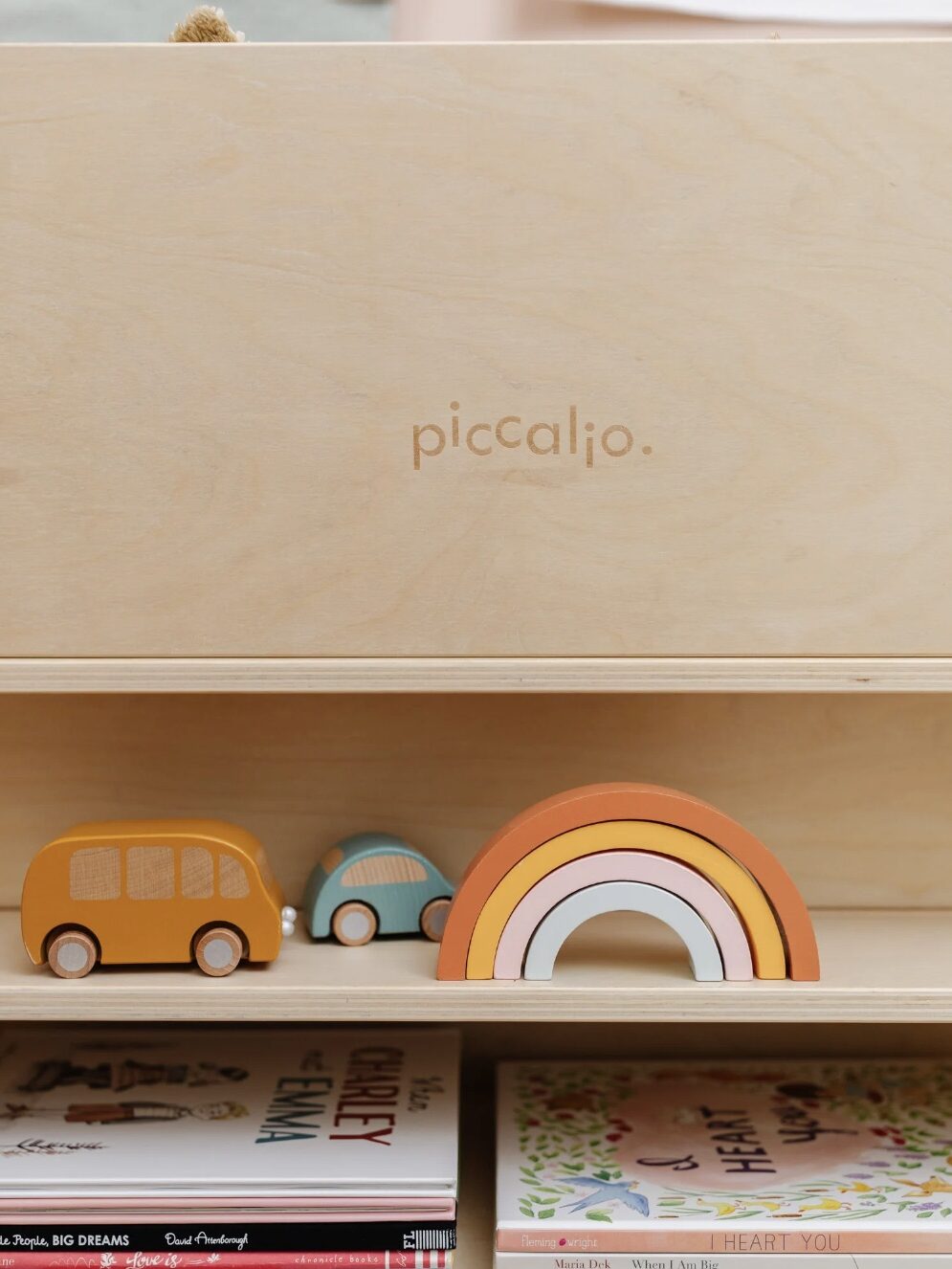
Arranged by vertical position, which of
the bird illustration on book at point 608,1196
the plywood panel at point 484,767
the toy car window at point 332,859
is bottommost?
the bird illustration on book at point 608,1196

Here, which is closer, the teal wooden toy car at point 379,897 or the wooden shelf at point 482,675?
the wooden shelf at point 482,675

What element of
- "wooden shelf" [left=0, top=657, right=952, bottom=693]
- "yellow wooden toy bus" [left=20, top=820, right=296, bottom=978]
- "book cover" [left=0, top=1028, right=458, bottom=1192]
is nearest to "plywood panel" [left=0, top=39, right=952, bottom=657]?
"wooden shelf" [left=0, top=657, right=952, bottom=693]

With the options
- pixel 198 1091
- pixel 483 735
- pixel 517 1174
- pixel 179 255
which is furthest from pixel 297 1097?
pixel 179 255

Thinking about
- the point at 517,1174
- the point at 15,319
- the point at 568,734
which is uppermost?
the point at 15,319

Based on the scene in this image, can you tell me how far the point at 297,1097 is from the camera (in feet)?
2.93

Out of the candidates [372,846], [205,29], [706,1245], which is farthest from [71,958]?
[205,29]

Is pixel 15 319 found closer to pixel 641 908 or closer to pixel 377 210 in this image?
pixel 377 210

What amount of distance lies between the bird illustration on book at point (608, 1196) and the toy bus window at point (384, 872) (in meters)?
0.23

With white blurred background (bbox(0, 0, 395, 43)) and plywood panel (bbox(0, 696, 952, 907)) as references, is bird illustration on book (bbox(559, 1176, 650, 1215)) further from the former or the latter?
white blurred background (bbox(0, 0, 395, 43))

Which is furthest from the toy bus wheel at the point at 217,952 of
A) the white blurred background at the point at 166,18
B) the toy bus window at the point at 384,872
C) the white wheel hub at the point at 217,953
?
the white blurred background at the point at 166,18

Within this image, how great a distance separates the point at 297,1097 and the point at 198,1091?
0.08m

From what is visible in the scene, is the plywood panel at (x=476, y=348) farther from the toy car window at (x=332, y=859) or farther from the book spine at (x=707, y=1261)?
the book spine at (x=707, y=1261)

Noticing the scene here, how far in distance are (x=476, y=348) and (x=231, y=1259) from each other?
586 millimetres

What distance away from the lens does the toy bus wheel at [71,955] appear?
751mm
